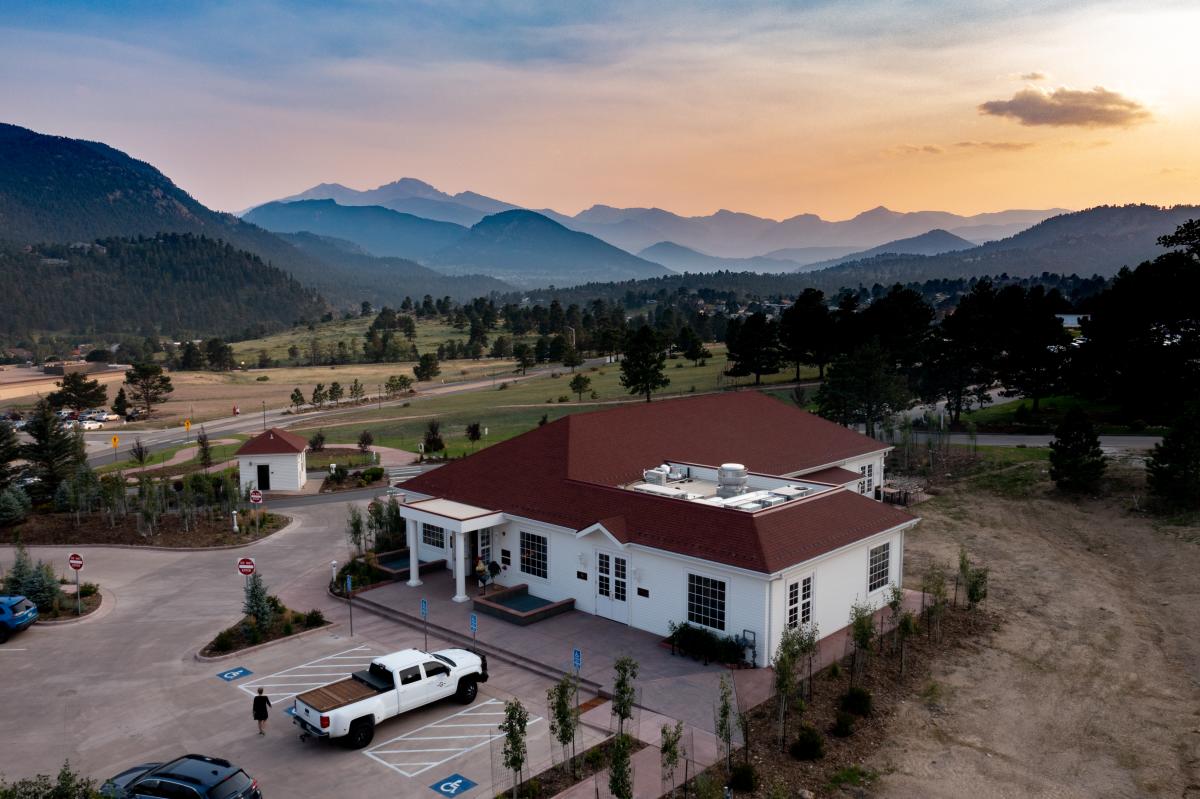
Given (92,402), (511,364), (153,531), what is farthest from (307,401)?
(153,531)

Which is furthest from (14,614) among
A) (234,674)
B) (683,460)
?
(683,460)

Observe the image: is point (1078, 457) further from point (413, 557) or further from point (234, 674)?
point (234, 674)

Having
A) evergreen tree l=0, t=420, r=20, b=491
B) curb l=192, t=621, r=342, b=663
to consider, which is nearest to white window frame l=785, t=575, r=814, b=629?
curb l=192, t=621, r=342, b=663

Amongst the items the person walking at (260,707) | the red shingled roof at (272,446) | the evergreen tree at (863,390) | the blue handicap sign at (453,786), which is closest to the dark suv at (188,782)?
the person walking at (260,707)

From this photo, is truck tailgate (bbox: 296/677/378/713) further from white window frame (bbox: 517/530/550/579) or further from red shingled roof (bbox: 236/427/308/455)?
red shingled roof (bbox: 236/427/308/455)

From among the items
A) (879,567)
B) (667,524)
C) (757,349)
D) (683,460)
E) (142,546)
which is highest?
(757,349)

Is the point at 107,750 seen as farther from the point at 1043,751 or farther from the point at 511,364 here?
the point at 511,364
